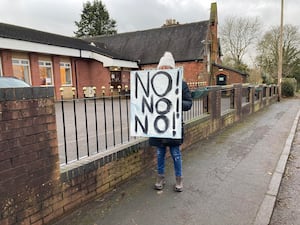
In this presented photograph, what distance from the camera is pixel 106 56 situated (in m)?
18.4

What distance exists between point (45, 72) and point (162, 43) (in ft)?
43.5

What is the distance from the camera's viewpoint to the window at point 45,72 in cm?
1592

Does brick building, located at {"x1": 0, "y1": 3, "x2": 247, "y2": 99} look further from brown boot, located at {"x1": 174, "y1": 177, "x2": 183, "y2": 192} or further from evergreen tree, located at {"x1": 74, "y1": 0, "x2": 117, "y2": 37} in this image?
evergreen tree, located at {"x1": 74, "y1": 0, "x2": 117, "y2": 37}

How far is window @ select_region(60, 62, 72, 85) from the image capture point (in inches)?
683

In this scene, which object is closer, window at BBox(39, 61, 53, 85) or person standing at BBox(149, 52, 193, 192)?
person standing at BBox(149, 52, 193, 192)

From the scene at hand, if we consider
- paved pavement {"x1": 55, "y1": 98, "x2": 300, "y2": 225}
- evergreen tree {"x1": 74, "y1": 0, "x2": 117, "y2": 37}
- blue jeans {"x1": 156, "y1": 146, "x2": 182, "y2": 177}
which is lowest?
paved pavement {"x1": 55, "y1": 98, "x2": 300, "y2": 225}

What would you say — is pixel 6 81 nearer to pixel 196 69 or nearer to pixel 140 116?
pixel 140 116

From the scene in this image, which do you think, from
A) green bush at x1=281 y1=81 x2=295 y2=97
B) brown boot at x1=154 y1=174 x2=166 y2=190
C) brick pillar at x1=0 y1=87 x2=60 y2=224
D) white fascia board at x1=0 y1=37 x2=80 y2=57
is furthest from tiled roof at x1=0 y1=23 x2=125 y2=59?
green bush at x1=281 y1=81 x2=295 y2=97

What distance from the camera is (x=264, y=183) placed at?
368 centimetres

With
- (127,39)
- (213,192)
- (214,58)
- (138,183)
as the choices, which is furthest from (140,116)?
(127,39)

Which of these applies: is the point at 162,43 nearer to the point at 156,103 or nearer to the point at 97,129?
the point at 97,129

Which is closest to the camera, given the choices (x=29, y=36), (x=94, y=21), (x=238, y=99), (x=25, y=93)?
(x=25, y=93)

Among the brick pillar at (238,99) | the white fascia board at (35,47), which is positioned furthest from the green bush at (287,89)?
the white fascia board at (35,47)

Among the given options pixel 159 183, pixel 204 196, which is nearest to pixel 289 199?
pixel 204 196
